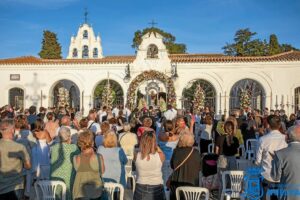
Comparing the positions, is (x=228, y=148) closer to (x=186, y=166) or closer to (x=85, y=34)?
(x=186, y=166)

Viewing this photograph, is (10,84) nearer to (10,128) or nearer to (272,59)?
(272,59)

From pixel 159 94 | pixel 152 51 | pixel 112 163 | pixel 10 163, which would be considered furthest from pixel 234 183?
pixel 152 51

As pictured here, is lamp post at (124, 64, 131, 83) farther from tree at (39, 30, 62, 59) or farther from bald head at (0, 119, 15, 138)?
tree at (39, 30, 62, 59)

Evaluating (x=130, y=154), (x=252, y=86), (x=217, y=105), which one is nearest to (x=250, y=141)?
(x=130, y=154)

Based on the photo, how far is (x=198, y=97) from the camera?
917 inches

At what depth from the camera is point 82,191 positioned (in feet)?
16.8

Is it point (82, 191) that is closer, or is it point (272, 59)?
point (82, 191)

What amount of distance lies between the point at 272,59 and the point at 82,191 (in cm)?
1977

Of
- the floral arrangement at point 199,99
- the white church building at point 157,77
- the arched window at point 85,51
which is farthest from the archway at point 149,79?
the arched window at point 85,51

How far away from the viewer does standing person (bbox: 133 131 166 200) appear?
5.17 meters

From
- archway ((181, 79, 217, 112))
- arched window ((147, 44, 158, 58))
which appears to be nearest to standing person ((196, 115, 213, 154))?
archway ((181, 79, 217, 112))

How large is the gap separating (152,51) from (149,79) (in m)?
2.00

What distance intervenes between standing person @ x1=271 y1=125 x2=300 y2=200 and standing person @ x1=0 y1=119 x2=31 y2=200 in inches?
127

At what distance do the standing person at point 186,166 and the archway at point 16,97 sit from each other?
72.9 ft
